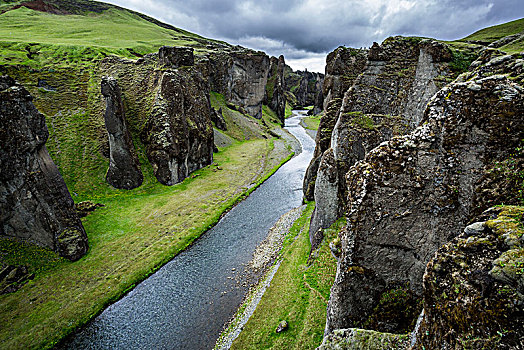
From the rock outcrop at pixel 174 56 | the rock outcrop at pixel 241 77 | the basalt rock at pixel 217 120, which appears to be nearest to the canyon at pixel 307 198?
the rock outcrop at pixel 174 56

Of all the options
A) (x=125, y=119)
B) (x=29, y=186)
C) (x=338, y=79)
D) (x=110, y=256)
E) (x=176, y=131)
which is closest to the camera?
(x=29, y=186)

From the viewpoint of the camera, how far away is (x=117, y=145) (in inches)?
1540

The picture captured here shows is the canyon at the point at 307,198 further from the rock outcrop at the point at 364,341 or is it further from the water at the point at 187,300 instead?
the water at the point at 187,300

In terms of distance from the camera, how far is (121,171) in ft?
130

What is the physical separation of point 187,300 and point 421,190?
68.6 feet

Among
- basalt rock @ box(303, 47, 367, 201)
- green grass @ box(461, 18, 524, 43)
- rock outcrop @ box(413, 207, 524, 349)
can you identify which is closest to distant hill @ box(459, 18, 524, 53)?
green grass @ box(461, 18, 524, 43)

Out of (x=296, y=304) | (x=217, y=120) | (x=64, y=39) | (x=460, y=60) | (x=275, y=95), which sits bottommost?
(x=296, y=304)

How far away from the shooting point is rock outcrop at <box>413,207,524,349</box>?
486cm

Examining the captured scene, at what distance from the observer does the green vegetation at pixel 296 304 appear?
15.8 meters

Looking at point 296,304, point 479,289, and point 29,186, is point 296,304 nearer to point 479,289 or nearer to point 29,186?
point 479,289

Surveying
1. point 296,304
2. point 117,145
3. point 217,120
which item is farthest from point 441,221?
point 217,120

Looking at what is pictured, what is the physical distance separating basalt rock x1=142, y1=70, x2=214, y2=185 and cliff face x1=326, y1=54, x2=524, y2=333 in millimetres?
39094

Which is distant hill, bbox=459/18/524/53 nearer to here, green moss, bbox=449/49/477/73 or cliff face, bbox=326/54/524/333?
green moss, bbox=449/49/477/73

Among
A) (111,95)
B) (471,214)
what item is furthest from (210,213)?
(471,214)
